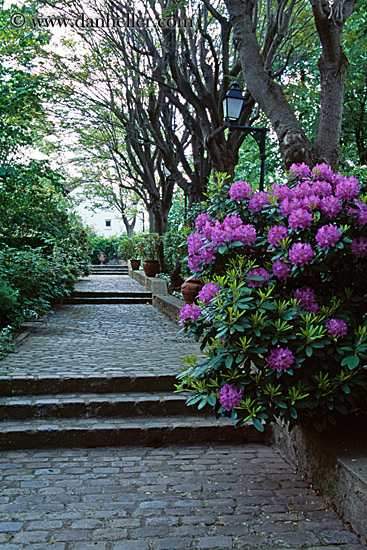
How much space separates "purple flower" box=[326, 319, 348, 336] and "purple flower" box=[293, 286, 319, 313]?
0.15m

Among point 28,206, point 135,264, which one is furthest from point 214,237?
point 135,264

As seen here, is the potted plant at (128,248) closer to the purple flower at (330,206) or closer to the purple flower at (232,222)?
the purple flower at (232,222)

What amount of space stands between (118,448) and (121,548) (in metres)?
1.60

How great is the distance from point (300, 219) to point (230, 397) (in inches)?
48.4

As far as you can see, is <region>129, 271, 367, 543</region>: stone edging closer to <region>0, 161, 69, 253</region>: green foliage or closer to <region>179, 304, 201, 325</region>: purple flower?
<region>179, 304, 201, 325</region>: purple flower

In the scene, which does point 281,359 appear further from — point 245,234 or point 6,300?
point 6,300

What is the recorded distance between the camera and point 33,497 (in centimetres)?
337

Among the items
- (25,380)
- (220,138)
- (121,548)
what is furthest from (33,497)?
(220,138)

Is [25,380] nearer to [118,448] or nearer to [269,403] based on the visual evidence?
[118,448]

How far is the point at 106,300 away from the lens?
43.5ft

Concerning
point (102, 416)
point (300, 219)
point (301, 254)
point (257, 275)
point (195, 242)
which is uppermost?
point (300, 219)

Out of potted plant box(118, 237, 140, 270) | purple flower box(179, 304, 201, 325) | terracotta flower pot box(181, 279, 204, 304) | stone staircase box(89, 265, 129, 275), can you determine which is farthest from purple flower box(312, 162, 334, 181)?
stone staircase box(89, 265, 129, 275)

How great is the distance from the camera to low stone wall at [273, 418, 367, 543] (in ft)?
9.45

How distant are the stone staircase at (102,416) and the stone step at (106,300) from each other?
Answer: 319 inches
